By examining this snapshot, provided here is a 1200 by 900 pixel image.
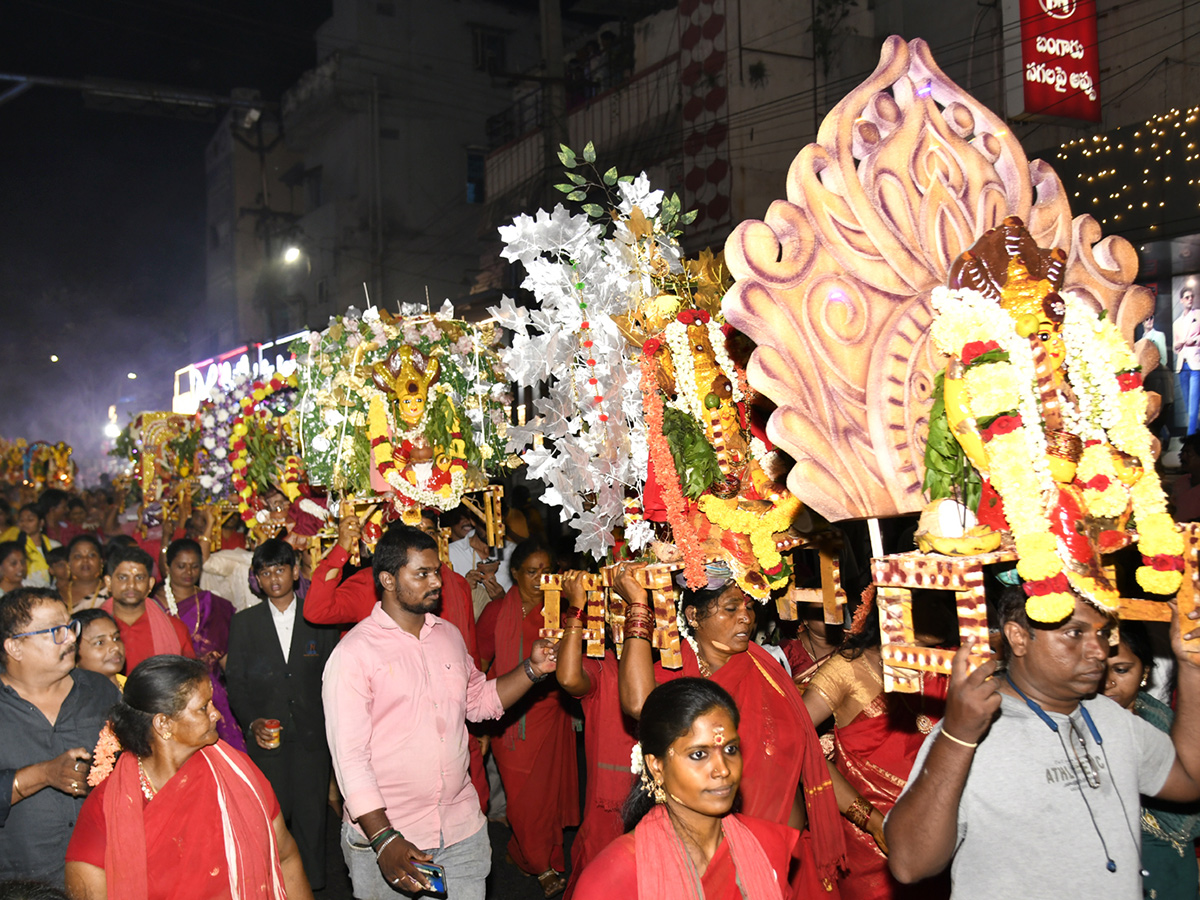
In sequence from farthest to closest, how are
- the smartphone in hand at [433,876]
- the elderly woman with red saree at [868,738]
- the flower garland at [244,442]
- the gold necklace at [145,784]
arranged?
the flower garland at [244,442] → the elderly woman with red saree at [868,738] → the smartphone in hand at [433,876] → the gold necklace at [145,784]

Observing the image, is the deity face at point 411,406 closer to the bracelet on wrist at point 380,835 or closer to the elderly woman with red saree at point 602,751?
the elderly woman with red saree at point 602,751

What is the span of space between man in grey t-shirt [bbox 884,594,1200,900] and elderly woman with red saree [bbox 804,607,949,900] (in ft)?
3.59

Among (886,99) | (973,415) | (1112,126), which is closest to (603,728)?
(973,415)

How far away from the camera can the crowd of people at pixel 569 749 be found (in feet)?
7.95

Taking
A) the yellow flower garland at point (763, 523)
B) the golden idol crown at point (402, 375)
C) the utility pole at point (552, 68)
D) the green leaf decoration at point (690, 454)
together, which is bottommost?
the yellow flower garland at point (763, 523)

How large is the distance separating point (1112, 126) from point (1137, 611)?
27.2 feet

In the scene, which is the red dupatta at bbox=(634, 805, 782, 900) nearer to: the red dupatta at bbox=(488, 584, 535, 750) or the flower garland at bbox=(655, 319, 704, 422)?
the flower garland at bbox=(655, 319, 704, 422)

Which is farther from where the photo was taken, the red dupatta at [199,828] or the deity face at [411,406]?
the deity face at [411,406]

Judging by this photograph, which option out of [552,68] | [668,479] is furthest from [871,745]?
[552,68]

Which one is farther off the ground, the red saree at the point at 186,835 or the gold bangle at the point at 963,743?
the gold bangle at the point at 963,743

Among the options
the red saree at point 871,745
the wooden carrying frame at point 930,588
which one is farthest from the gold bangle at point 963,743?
the red saree at point 871,745

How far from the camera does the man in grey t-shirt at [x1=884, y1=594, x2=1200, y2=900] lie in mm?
2379

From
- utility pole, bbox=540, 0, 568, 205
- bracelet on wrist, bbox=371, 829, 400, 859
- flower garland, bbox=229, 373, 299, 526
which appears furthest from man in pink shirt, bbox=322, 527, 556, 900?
utility pole, bbox=540, 0, 568, 205

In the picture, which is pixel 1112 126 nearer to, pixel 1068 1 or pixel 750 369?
pixel 1068 1
